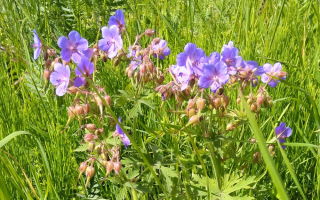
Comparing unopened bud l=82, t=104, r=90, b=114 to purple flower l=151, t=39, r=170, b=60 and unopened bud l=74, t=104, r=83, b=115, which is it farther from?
purple flower l=151, t=39, r=170, b=60

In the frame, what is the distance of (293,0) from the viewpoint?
245 centimetres

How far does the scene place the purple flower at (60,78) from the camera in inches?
43.1

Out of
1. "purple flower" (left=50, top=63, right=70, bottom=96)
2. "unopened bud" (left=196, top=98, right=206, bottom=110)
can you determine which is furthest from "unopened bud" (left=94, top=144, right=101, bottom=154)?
"unopened bud" (left=196, top=98, right=206, bottom=110)

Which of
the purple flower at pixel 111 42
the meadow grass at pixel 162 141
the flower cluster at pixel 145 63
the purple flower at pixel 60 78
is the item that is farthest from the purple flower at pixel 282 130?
the purple flower at pixel 60 78

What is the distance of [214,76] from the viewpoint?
3.34 feet

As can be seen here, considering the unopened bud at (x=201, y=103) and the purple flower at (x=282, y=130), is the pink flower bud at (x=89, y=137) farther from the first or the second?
the purple flower at (x=282, y=130)

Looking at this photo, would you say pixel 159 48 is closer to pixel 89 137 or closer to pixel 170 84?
pixel 170 84

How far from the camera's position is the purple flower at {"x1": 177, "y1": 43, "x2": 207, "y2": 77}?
3.58 ft

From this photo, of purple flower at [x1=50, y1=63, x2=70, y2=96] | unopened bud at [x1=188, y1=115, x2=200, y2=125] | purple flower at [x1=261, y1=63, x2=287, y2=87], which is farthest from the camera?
purple flower at [x1=261, y1=63, x2=287, y2=87]

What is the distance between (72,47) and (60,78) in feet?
0.41

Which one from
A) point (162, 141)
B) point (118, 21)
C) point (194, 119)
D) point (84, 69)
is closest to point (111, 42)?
point (118, 21)

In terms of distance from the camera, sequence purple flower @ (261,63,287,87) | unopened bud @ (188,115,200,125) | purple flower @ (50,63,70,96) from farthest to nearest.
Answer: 1. purple flower @ (261,63,287,87)
2. purple flower @ (50,63,70,96)
3. unopened bud @ (188,115,200,125)

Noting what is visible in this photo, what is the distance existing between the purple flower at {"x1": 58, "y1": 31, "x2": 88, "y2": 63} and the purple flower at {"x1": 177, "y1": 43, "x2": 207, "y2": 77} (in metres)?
0.28

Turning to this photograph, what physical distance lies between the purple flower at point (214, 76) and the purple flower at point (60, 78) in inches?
13.1
